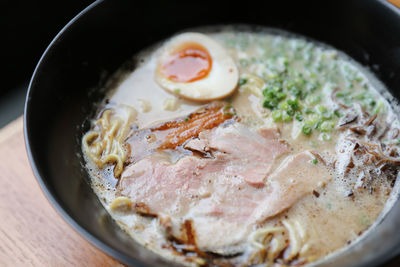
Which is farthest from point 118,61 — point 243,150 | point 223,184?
point 223,184

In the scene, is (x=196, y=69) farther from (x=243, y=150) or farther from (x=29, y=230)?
(x=29, y=230)

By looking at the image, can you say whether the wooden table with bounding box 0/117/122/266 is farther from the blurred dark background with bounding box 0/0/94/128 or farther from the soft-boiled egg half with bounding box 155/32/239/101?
the blurred dark background with bounding box 0/0/94/128

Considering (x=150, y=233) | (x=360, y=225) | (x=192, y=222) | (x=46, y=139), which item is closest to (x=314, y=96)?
(x=360, y=225)

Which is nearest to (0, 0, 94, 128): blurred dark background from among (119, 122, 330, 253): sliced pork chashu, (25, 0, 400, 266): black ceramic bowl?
(25, 0, 400, 266): black ceramic bowl

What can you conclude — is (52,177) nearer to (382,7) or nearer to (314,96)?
(314,96)

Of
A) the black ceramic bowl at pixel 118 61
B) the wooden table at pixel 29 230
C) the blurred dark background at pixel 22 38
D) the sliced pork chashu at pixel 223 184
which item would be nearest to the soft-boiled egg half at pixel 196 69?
the black ceramic bowl at pixel 118 61

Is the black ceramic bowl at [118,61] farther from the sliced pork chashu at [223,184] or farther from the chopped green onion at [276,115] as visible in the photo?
the chopped green onion at [276,115]
